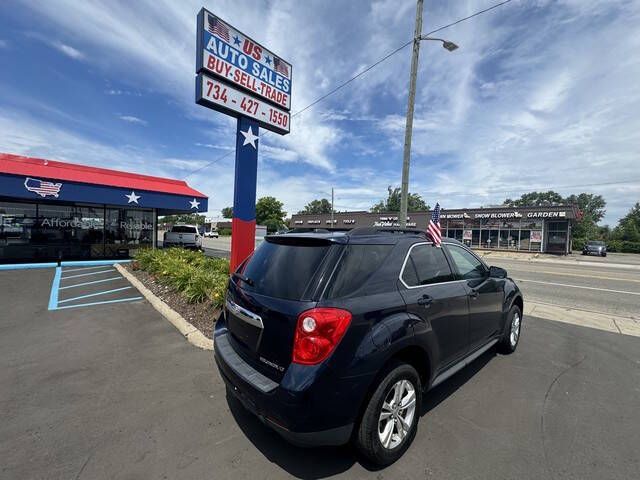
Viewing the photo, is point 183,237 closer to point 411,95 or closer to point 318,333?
point 411,95

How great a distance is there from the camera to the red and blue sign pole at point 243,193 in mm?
7281

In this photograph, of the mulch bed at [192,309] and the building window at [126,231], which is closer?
the mulch bed at [192,309]

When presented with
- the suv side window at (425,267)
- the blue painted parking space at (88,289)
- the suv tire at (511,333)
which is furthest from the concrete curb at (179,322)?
the suv tire at (511,333)

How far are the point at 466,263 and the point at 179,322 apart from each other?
15.4 ft

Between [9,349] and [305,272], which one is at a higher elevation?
[305,272]

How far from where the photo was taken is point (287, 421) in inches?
81.4

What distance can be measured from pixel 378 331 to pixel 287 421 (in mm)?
888

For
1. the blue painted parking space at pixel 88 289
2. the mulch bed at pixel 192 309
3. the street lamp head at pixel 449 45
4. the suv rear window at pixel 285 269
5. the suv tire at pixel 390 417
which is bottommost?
the blue painted parking space at pixel 88 289

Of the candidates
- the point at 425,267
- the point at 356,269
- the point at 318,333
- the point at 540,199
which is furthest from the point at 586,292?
the point at 540,199

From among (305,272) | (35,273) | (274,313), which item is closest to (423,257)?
(305,272)

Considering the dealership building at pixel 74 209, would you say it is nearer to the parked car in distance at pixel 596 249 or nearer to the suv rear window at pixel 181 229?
the suv rear window at pixel 181 229

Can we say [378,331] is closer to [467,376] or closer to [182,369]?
[467,376]

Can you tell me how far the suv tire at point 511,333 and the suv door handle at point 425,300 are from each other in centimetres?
235

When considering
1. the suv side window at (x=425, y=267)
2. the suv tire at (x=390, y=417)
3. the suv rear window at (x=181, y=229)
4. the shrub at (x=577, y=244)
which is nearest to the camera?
the suv tire at (x=390, y=417)
